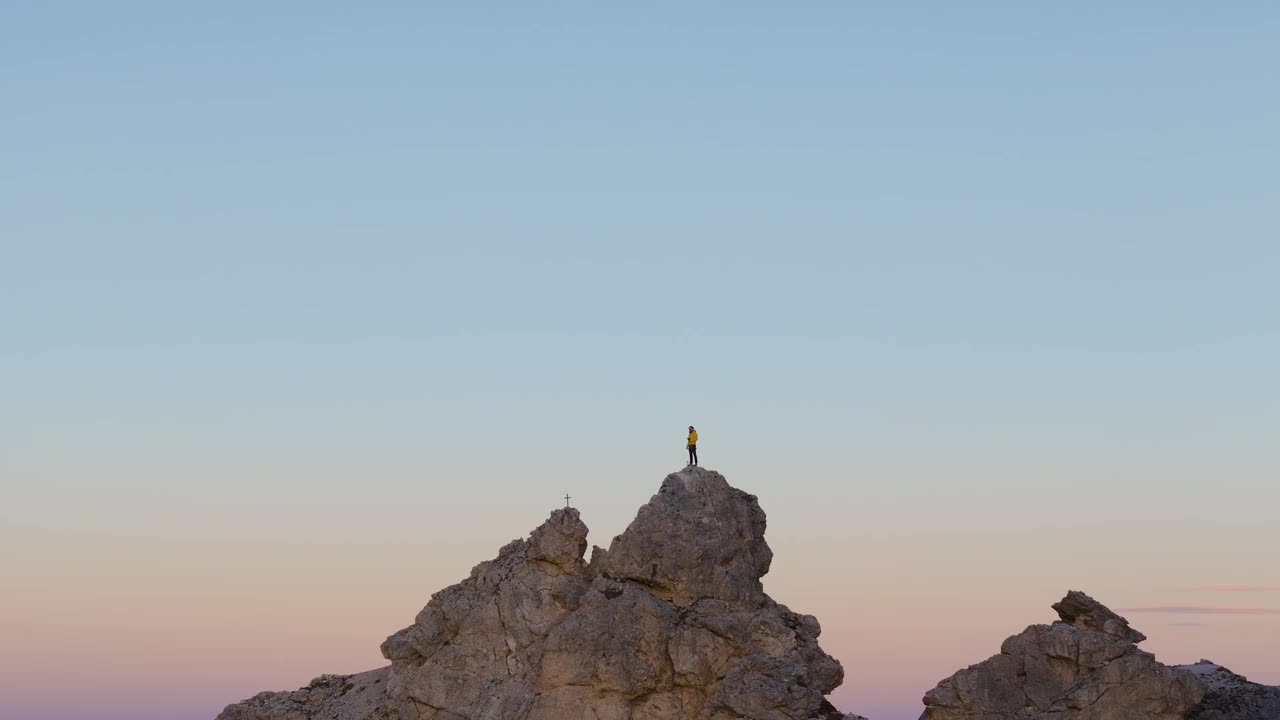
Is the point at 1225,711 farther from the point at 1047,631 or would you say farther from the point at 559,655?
the point at 559,655

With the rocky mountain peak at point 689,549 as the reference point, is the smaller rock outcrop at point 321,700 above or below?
below

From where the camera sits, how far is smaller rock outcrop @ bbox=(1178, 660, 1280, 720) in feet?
442

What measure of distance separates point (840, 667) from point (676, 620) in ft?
30.6

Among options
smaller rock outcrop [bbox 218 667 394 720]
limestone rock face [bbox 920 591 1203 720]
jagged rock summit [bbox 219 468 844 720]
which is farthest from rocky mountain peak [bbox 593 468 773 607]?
smaller rock outcrop [bbox 218 667 394 720]

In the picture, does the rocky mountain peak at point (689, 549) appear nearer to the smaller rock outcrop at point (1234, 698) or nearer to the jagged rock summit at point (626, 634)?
the jagged rock summit at point (626, 634)

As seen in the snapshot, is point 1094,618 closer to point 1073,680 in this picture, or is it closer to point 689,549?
point 1073,680

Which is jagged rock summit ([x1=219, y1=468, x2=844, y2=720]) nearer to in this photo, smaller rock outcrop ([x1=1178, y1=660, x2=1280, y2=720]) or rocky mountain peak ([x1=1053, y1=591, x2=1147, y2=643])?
rocky mountain peak ([x1=1053, y1=591, x2=1147, y2=643])

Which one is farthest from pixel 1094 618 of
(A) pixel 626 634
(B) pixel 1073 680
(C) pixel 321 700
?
(C) pixel 321 700

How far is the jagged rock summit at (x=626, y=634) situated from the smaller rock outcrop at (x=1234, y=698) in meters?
26.7

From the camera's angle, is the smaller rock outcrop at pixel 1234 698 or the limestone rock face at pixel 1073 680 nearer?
the limestone rock face at pixel 1073 680

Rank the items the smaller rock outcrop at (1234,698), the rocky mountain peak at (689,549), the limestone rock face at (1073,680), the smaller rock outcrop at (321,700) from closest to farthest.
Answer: the limestone rock face at (1073,680)
the rocky mountain peak at (689,549)
the smaller rock outcrop at (321,700)
the smaller rock outcrop at (1234,698)

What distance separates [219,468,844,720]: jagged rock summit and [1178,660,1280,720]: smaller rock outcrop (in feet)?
87.4

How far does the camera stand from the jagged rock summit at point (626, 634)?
12112cm

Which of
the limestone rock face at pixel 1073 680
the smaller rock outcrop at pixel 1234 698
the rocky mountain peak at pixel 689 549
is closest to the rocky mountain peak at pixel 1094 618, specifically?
the limestone rock face at pixel 1073 680
